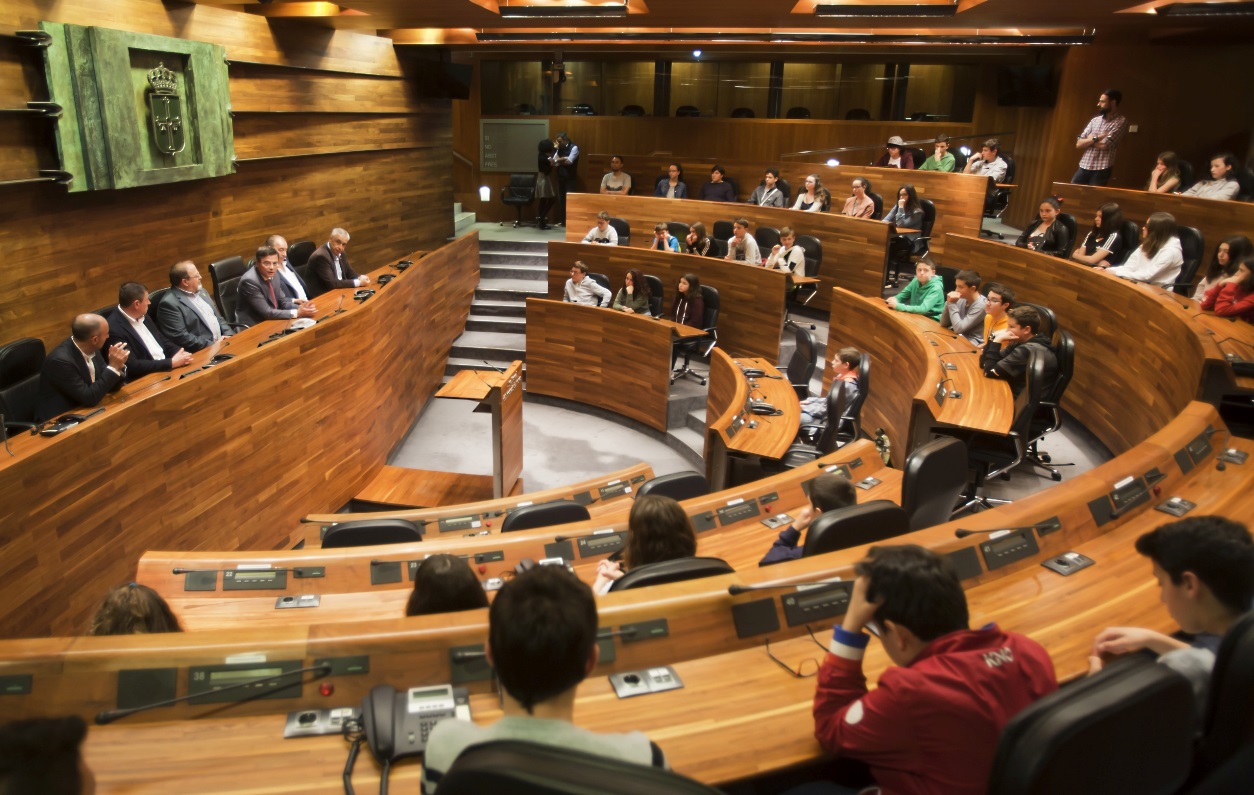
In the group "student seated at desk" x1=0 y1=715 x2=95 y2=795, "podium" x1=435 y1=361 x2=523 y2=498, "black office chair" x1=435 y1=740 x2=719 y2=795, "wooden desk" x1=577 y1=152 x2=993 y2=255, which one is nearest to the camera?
"black office chair" x1=435 y1=740 x2=719 y2=795

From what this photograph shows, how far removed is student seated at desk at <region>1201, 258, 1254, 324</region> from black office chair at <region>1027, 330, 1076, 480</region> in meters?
0.81

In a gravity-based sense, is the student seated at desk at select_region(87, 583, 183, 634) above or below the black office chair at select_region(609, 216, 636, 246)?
below

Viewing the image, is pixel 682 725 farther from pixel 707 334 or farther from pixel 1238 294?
pixel 707 334

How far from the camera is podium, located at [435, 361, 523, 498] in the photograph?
6016 millimetres

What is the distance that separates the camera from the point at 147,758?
1781 mm

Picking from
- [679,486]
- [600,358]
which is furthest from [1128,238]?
[679,486]

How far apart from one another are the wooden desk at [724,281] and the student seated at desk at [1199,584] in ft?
18.6

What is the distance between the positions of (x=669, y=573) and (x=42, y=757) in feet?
4.68

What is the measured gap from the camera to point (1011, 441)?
14.9 ft

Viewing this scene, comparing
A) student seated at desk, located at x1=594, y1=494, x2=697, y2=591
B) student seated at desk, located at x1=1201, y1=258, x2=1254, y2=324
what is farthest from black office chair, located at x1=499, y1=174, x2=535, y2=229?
student seated at desk, located at x1=594, y1=494, x2=697, y2=591

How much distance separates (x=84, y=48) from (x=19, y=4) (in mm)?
406

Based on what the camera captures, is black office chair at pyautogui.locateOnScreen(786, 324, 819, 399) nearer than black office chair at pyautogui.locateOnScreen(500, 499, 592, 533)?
No

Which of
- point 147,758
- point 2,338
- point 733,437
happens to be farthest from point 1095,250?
point 2,338

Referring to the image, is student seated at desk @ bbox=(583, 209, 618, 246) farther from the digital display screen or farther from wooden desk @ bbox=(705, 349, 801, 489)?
the digital display screen
